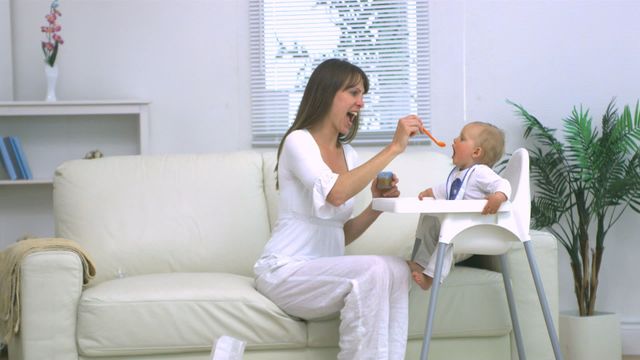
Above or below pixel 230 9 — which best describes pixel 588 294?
below

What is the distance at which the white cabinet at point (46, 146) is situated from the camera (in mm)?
4535

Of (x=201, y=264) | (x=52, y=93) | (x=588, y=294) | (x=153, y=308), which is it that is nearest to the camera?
(x=153, y=308)

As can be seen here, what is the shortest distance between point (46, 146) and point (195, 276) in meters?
1.72

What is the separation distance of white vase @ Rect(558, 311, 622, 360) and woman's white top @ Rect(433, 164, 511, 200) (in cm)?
143

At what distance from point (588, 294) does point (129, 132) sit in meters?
2.38

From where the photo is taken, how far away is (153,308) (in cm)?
288

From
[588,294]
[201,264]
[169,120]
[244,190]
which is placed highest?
[169,120]

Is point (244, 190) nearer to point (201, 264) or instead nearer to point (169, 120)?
point (201, 264)

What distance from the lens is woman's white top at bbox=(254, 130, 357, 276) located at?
9.22 feet

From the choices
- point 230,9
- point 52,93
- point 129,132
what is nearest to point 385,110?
point 230,9

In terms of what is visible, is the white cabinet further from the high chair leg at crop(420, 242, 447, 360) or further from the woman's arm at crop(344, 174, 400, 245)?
the high chair leg at crop(420, 242, 447, 360)

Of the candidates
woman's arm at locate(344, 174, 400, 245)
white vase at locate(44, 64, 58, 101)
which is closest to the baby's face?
woman's arm at locate(344, 174, 400, 245)

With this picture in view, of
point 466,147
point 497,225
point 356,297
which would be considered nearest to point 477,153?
point 466,147

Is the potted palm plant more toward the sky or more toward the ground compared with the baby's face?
more toward the ground
